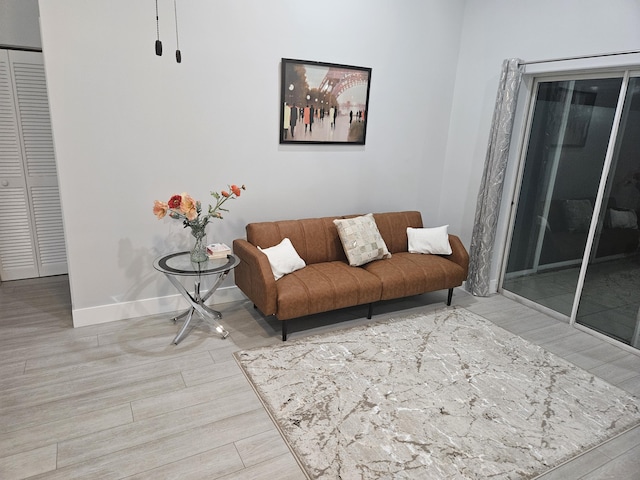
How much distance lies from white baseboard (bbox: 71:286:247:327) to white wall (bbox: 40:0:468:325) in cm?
1

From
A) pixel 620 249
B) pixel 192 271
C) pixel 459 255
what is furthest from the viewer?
pixel 459 255

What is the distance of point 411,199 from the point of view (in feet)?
15.8

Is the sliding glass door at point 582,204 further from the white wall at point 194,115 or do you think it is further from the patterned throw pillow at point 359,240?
the patterned throw pillow at point 359,240

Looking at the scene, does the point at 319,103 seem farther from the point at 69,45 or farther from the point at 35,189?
the point at 35,189

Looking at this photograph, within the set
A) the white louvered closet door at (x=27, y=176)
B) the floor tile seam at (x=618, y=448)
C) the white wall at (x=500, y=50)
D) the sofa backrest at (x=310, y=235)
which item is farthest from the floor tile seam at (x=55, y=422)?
the white wall at (x=500, y=50)

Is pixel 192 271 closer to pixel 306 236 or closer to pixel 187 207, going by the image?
pixel 187 207

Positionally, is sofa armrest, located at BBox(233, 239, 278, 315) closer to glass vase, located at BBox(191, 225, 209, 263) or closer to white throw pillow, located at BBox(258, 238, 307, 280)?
white throw pillow, located at BBox(258, 238, 307, 280)

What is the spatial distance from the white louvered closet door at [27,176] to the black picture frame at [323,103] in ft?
7.71

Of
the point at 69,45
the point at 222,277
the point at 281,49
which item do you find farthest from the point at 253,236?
the point at 69,45

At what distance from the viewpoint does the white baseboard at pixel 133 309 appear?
11.2 ft

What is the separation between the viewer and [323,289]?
3328 millimetres

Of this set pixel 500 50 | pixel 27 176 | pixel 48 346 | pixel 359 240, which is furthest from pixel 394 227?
pixel 27 176

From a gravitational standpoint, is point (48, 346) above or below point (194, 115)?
below

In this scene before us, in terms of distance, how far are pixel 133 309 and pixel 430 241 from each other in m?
2.87
